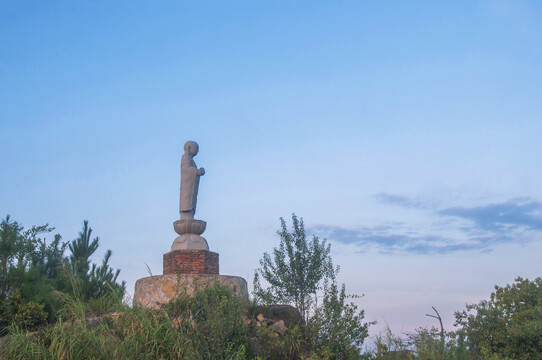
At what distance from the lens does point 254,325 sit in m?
13.2

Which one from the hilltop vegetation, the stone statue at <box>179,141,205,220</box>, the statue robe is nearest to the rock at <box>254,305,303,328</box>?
the hilltop vegetation

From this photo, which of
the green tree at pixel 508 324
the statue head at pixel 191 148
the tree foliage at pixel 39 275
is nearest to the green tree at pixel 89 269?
the tree foliage at pixel 39 275

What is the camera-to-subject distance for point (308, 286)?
48.6 ft

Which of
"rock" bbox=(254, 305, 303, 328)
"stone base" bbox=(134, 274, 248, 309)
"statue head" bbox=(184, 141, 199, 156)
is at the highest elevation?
"statue head" bbox=(184, 141, 199, 156)

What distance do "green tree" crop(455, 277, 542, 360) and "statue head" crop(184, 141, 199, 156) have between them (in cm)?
878

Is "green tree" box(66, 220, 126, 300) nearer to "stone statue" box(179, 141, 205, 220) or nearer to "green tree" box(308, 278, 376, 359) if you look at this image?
"stone statue" box(179, 141, 205, 220)

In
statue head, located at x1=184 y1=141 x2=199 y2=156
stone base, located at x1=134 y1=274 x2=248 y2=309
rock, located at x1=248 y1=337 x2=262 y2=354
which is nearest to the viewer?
rock, located at x1=248 y1=337 x2=262 y2=354

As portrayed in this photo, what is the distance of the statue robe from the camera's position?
17.2 metres

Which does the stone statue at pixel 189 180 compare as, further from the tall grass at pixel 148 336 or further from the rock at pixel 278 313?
the tall grass at pixel 148 336

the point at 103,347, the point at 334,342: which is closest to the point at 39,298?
the point at 103,347

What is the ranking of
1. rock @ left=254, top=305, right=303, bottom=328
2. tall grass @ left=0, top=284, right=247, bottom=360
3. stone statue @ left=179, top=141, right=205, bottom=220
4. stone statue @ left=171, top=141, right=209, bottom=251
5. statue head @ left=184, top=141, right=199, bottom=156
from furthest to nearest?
statue head @ left=184, top=141, right=199, bottom=156
stone statue @ left=179, top=141, right=205, bottom=220
stone statue @ left=171, top=141, right=209, bottom=251
rock @ left=254, top=305, right=303, bottom=328
tall grass @ left=0, top=284, right=247, bottom=360

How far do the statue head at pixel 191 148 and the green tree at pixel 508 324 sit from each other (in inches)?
346

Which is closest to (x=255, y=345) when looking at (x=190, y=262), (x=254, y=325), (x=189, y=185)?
(x=254, y=325)

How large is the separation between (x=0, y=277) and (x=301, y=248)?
8423mm
